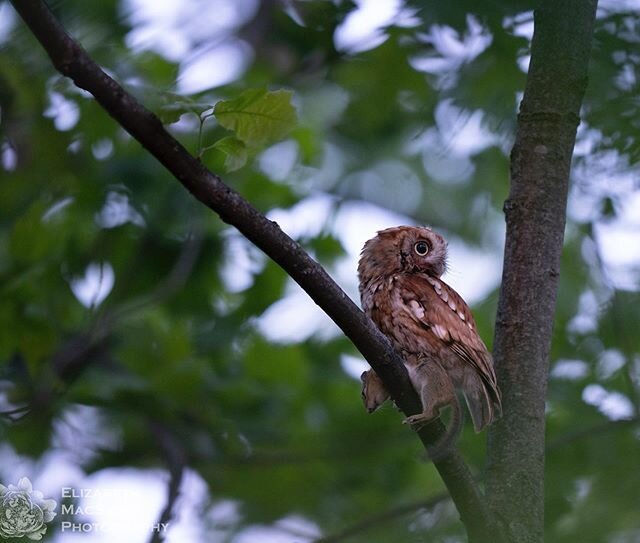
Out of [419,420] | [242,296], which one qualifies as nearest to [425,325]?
[419,420]

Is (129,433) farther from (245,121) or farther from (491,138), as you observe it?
(245,121)

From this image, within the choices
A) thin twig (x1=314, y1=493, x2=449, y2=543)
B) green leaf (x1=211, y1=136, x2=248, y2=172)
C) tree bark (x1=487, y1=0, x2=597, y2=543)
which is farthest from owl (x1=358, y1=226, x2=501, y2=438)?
green leaf (x1=211, y1=136, x2=248, y2=172)

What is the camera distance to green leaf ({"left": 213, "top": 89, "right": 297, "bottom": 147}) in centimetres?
270

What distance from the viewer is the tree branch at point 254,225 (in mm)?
2291

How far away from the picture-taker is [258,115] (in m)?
2.75

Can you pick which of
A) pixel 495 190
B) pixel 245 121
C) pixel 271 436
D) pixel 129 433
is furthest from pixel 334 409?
pixel 245 121

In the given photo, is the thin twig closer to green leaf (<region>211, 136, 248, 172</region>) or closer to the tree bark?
the tree bark

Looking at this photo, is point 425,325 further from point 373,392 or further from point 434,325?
point 373,392

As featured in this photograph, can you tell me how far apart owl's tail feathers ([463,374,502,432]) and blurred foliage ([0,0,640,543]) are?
2.78 ft

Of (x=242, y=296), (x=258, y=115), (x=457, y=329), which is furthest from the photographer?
(x=242, y=296)

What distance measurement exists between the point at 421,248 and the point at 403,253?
0.12 m

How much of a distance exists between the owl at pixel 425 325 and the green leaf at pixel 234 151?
3.12 ft

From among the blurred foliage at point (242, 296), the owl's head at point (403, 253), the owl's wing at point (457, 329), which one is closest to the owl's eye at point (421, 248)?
the owl's head at point (403, 253)

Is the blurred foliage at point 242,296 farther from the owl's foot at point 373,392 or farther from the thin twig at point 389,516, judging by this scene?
the owl's foot at point 373,392
